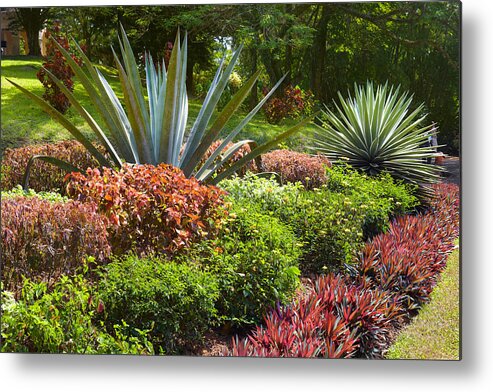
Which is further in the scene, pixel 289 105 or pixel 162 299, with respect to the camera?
pixel 289 105

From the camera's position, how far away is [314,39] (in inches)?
157

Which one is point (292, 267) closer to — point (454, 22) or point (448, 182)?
point (448, 182)

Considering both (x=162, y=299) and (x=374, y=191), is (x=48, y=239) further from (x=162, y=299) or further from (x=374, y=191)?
→ (x=374, y=191)

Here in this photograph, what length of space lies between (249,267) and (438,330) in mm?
1014

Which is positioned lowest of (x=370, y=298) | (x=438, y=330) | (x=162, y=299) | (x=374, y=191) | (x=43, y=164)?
(x=438, y=330)

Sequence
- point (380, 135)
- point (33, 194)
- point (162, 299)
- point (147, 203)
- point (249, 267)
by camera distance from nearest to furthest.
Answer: point (162, 299)
point (147, 203)
point (249, 267)
point (33, 194)
point (380, 135)

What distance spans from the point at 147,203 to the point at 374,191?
126 centimetres

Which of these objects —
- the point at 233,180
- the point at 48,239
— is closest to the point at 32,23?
Answer: the point at 48,239

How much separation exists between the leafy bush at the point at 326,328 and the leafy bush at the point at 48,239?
0.89 m

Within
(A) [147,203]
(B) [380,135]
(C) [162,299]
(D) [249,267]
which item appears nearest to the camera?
(C) [162,299]

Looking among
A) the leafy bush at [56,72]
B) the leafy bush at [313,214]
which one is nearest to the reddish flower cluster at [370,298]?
the leafy bush at [313,214]

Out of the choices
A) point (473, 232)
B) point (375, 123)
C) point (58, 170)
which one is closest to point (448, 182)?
point (473, 232)

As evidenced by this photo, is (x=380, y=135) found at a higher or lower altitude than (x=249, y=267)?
higher

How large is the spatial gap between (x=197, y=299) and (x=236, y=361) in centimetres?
41
